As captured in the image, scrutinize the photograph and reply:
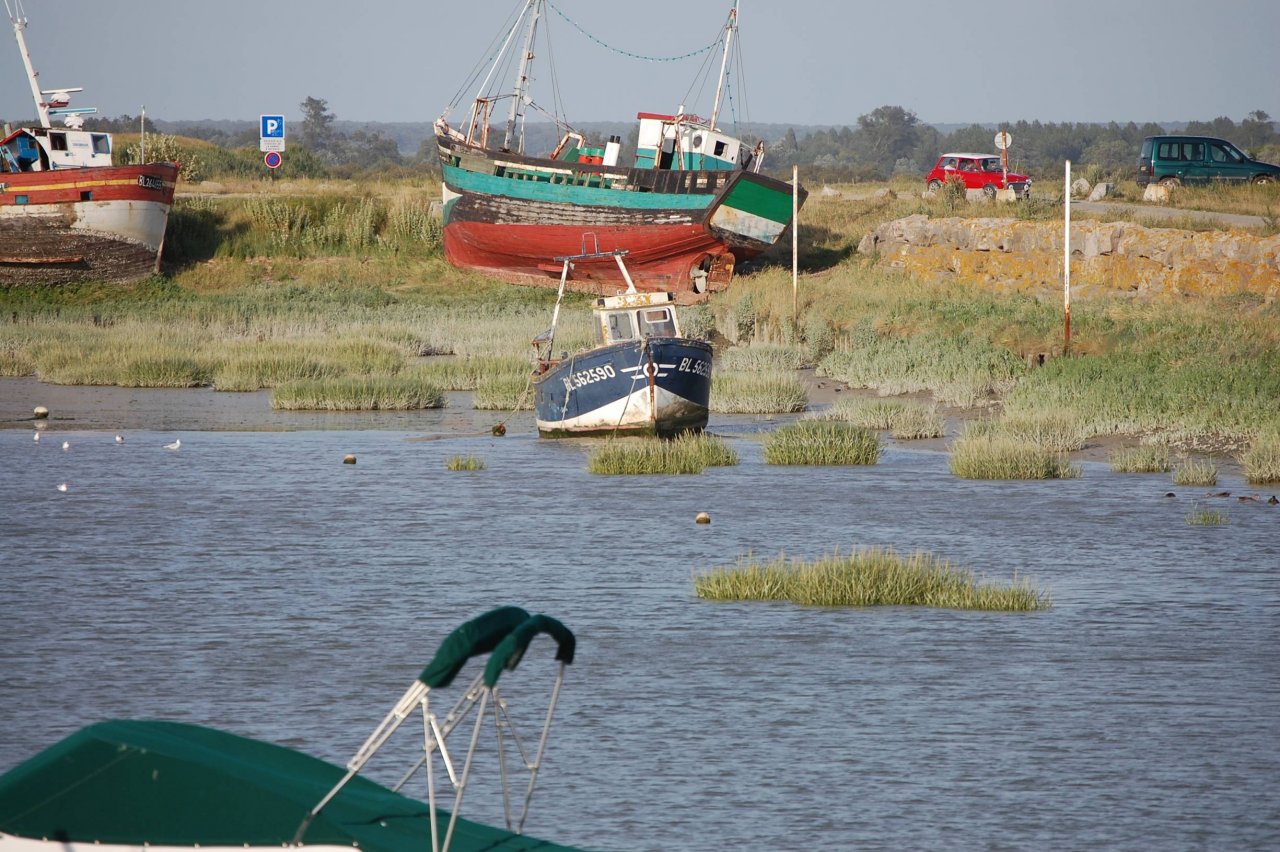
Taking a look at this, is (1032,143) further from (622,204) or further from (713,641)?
(713,641)

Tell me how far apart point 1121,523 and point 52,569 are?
11893mm

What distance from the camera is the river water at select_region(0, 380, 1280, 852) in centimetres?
971

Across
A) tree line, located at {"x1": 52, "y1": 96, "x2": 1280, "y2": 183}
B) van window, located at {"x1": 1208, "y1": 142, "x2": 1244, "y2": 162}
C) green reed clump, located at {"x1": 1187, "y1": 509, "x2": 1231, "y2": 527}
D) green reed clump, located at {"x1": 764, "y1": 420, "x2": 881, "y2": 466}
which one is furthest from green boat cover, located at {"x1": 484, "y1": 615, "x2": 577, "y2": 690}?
tree line, located at {"x1": 52, "y1": 96, "x2": 1280, "y2": 183}

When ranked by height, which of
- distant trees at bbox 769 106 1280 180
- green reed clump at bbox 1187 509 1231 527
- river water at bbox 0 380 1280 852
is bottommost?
river water at bbox 0 380 1280 852

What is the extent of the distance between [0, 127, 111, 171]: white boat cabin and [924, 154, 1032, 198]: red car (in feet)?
86.0

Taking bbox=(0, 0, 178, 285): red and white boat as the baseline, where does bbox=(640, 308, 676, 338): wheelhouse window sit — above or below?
below

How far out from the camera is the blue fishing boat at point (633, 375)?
86.7 feet

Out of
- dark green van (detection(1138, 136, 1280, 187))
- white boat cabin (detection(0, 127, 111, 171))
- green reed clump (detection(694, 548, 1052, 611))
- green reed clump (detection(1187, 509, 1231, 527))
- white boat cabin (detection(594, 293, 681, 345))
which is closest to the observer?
green reed clump (detection(694, 548, 1052, 611))

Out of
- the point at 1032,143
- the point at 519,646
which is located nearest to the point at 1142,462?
the point at 519,646

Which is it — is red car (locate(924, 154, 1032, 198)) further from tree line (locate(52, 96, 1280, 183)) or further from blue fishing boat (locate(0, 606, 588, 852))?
tree line (locate(52, 96, 1280, 183))

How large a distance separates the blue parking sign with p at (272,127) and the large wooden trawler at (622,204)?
433 inches

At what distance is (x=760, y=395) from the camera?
32.4 metres

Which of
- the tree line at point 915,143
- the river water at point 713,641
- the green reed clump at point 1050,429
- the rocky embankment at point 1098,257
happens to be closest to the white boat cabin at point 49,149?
the rocky embankment at point 1098,257

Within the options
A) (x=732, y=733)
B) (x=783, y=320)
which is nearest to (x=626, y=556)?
(x=732, y=733)
